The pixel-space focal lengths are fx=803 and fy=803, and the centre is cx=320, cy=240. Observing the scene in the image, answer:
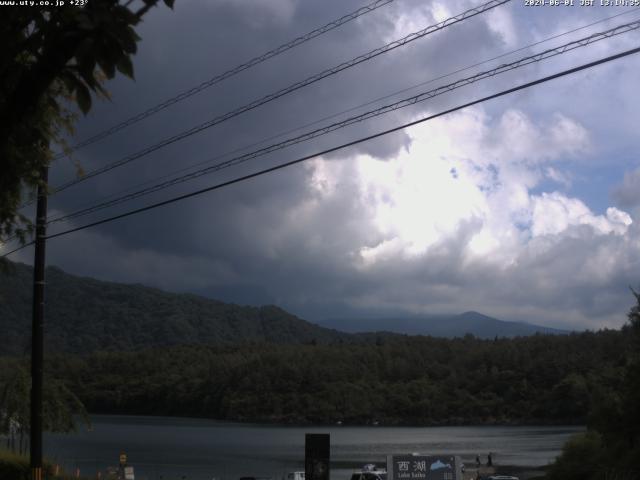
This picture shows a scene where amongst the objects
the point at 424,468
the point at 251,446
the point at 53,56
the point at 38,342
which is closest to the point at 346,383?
the point at 251,446

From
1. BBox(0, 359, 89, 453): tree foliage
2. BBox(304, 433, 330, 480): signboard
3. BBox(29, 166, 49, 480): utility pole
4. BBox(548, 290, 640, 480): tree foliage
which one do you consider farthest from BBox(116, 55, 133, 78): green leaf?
BBox(548, 290, 640, 480): tree foliage

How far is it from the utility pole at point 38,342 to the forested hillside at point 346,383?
120148 mm

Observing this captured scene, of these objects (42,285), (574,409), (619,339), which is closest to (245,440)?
(574,409)

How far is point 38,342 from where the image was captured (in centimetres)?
2025

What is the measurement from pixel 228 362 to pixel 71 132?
511ft

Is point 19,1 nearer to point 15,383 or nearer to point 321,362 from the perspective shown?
point 15,383

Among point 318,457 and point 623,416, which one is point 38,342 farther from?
point 623,416

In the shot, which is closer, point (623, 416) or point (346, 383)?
point (623, 416)

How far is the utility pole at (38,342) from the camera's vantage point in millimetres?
19953

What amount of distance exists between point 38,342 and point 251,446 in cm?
9280

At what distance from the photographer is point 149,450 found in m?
99.1

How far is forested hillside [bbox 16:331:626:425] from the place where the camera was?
5527 inches

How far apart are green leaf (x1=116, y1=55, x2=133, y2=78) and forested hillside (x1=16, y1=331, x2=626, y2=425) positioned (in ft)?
448

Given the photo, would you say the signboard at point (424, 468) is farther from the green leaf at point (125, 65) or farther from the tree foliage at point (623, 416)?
the green leaf at point (125, 65)
